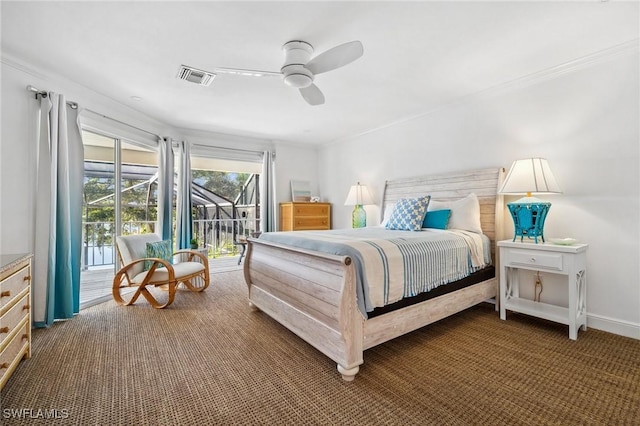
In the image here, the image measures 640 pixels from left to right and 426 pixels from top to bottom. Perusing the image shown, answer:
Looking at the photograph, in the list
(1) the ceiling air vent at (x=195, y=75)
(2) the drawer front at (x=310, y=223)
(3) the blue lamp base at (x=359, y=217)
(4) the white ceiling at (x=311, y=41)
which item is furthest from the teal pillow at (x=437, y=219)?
(1) the ceiling air vent at (x=195, y=75)

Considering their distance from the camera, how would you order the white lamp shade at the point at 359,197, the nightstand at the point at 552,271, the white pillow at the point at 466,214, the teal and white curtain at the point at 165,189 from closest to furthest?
the nightstand at the point at 552,271 → the white pillow at the point at 466,214 → the teal and white curtain at the point at 165,189 → the white lamp shade at the point at 359,197

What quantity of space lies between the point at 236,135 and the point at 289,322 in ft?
13.0

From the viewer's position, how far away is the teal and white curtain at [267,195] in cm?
558

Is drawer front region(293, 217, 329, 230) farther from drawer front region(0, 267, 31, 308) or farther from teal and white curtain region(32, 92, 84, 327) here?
drawer front region(0, 267, 31, 308)

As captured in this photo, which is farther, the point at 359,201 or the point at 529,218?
the point at 359,201

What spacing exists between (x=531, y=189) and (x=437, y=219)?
939mm

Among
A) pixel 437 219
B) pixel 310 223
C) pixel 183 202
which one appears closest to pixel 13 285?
pixel 183 202

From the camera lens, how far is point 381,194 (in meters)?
4.78

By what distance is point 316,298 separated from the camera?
2090 mm

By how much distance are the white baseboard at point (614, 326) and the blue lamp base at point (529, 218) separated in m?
0.87

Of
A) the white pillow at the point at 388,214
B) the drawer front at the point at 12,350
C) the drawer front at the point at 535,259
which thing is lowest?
the drawer front at the point at 12,350

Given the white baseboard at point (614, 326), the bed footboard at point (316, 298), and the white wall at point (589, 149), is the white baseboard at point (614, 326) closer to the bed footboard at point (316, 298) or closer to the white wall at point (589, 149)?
the white wall at point (589, 149)

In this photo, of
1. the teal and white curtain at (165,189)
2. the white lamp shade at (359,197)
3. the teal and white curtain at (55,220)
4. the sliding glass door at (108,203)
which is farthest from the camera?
the white lamp shade at (359,197)

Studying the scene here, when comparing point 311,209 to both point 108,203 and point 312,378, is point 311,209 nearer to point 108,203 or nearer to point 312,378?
point 108,203
